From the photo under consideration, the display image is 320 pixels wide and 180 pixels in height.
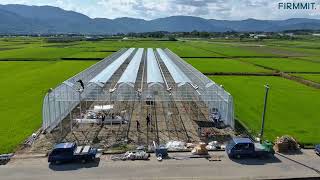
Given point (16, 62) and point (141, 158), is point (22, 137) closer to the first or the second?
point (141, 158)

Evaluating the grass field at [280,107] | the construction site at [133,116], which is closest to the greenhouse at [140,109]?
the construction site at [133,116]

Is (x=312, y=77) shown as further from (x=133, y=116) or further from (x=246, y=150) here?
(x=246, y=150)

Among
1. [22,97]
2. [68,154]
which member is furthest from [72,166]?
[22,97]

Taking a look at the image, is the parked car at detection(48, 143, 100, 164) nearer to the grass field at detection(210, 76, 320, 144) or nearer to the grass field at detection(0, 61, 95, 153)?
the grass field at detection(0, 61, 95, 153)

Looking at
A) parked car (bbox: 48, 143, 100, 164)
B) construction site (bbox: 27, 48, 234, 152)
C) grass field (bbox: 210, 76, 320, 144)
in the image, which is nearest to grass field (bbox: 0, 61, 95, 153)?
construction site (bbox: 27, 48, 234, 152)

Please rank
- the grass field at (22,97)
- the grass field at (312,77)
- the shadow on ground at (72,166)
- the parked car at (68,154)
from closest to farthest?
1. the shadow on ground at (72,166)
2. the parked car at (68,154)
3. the grass field at (22,97)
4. the grass field at (312,77)

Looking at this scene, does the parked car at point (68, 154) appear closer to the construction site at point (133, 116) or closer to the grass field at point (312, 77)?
the construction site at point (133, 116)
